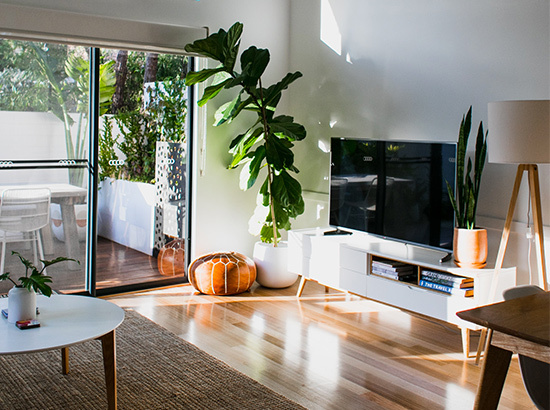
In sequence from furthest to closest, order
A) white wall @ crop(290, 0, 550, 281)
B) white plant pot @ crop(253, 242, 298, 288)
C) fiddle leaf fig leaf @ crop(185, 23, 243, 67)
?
white plant pot @ crop(253, 242, 298, 288) < fiddle leaf fig leaf @ crop(185, 23, 243, 67) < white wall @ crop(290, 0, 550, 281)

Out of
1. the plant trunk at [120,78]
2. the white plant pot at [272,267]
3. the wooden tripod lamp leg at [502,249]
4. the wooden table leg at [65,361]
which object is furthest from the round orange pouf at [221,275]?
the wooden tripod lamp leg at [502,249]

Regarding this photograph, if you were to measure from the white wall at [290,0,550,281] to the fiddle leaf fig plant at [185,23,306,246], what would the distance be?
0.49 metres

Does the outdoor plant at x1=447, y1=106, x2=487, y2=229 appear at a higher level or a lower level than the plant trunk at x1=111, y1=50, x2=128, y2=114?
lower

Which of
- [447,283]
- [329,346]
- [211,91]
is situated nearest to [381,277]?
[447,283]

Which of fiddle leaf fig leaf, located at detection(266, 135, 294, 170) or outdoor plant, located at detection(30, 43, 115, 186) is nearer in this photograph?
outdoor plant, located at detection(30, 43, 115, 186)

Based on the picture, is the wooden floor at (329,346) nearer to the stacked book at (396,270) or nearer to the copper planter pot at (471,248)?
the stacked book at (396,270)

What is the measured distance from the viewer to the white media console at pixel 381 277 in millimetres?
3631

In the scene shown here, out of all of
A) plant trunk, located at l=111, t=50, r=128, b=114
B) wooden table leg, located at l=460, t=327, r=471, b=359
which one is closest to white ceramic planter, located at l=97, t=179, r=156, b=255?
plant trunk, located at l=111, t=50, r=128, b=114

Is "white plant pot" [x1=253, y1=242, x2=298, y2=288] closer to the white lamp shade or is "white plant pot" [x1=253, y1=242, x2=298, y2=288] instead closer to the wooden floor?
the wooden floor

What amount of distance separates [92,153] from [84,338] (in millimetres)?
2298

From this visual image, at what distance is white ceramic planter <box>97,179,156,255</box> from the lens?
4824 mm

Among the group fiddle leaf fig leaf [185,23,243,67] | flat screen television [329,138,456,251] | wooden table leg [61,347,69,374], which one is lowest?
wooden table leg [61,347,69,374]

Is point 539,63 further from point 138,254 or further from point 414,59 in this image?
point 138,254

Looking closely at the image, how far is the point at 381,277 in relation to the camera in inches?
164
